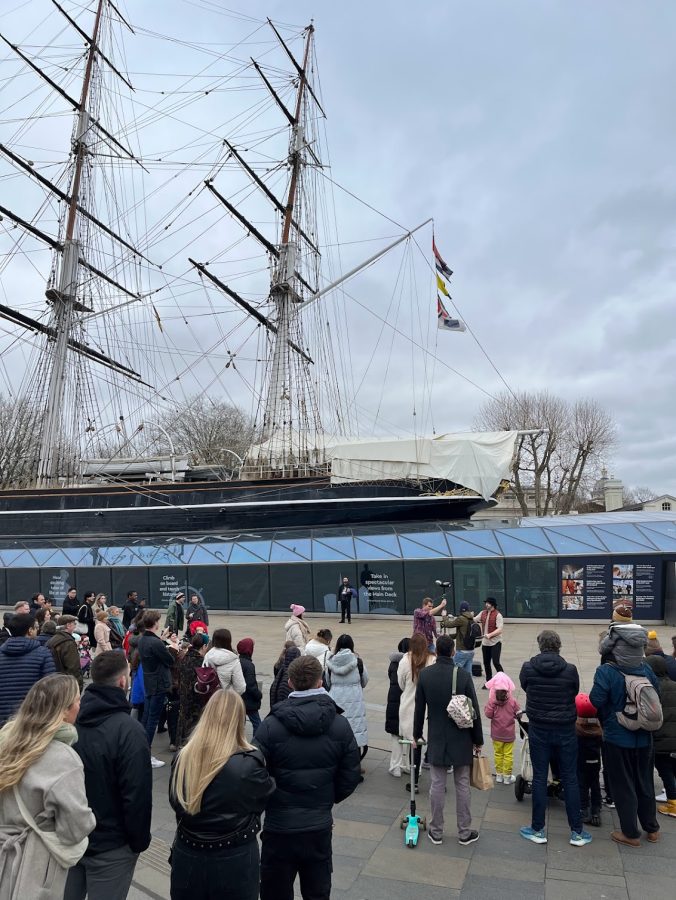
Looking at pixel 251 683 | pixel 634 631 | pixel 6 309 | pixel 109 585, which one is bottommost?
pixel 109 585

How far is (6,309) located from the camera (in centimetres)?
3416

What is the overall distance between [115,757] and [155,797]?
11.6 feet

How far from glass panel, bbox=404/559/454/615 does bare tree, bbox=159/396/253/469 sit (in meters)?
32.7

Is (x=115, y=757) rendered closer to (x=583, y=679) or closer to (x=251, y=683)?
(x=251, y=683)

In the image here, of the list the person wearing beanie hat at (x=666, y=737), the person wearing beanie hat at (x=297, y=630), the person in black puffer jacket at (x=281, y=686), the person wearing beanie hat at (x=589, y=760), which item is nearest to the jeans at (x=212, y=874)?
the person in black puffer jacket at (x=281, y=686)

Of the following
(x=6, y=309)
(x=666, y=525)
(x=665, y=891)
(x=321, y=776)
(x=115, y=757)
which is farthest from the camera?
(x=6, y=309)

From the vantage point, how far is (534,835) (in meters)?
4.79

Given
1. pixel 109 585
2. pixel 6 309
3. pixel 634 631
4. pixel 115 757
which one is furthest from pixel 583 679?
pixel 6 309

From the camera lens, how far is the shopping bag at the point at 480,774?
4.86 m

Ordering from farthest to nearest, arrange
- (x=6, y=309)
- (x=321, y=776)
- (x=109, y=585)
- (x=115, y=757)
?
1. (x=6, y=309)
2. (x=109, y=585)
3. (x=321, y=776)
4. (x=115, y=757)

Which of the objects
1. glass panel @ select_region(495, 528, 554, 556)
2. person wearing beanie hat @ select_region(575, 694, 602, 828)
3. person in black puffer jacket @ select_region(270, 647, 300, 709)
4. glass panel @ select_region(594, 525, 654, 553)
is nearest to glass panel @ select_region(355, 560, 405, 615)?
glass panel @ select_region(495, 528, 554, 556)

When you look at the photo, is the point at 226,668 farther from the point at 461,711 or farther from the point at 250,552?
the point at 250,552

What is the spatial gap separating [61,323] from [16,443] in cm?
→ 1396

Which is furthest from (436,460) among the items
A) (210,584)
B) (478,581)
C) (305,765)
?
(305,765)
